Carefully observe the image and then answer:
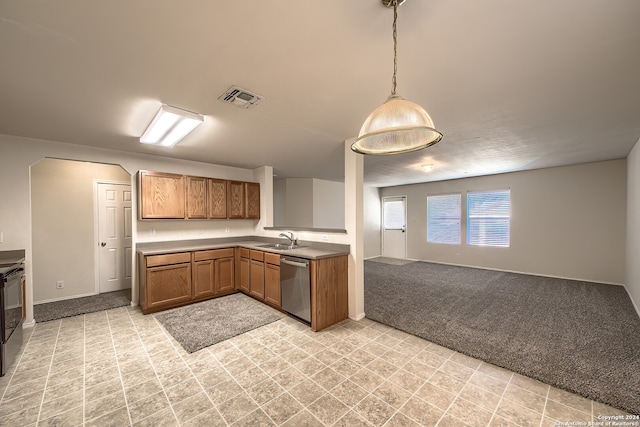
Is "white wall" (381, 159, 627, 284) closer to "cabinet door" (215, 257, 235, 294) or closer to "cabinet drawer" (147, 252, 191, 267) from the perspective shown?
"cabinet door" (215, 257, 235, 294)

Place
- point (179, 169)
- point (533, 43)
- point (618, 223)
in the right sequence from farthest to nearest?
1. point (618, 223)
2. point (179, 169)
3. point (533, 43)

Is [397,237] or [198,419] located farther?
[397,237]

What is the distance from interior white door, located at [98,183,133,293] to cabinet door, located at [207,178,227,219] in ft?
5.72

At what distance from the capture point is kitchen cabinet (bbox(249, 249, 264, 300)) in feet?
13.0

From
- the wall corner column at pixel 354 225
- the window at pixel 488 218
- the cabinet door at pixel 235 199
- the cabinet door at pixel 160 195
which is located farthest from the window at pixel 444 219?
the cabinet door at pixel 160 195

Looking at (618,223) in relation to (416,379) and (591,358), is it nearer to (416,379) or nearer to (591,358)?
(591,358)

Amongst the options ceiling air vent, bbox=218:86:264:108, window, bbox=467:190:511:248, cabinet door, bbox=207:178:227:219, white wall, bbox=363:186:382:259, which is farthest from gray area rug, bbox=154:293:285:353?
window, bbox=467:190:511:248

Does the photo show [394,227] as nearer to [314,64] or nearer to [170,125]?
[170,125]

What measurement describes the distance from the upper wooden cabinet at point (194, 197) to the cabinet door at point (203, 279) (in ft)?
2.80

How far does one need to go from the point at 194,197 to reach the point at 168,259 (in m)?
1.13

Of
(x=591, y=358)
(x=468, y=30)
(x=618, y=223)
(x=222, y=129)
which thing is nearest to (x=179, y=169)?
(x=222, y=129)

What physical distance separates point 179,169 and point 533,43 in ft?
15.5

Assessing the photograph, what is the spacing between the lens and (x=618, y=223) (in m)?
4.78

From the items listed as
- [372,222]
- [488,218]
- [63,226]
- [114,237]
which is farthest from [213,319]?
[488,218]
